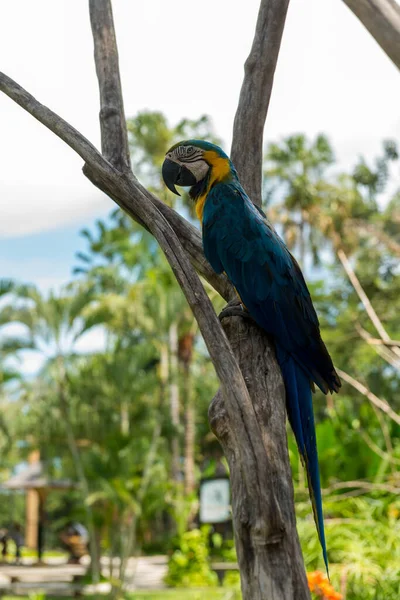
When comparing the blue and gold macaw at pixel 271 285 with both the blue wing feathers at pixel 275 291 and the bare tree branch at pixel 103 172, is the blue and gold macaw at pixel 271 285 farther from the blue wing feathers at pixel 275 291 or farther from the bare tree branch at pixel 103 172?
the bare tree branch at pixel 103 172

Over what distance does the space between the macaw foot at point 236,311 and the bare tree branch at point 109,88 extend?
0.47 metres

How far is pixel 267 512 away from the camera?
1271mm

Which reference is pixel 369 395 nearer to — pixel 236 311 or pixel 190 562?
pixel 236 311

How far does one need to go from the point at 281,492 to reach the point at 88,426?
878 centimetres

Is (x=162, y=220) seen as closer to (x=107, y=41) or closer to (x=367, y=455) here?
(x=107, y=41)

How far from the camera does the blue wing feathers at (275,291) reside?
1.57 metres

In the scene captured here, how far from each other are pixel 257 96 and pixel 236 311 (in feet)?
2.51

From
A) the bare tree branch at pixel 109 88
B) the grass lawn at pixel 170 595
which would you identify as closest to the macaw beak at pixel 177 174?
the bare tree branch at pixel 109 88

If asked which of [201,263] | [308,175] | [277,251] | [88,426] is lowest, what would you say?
[277,251]

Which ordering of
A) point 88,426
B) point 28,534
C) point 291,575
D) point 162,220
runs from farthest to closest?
1. point 28,534
2. point 88,426
3. point 162,220
4. point 291,575

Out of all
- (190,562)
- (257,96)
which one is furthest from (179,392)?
(257,96)

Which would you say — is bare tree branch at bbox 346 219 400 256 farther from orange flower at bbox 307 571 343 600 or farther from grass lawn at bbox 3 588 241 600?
grass lawn at bbox 3 588 241 600

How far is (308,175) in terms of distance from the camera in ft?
54.2

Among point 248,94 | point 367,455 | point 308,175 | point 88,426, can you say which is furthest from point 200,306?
point 308,175
